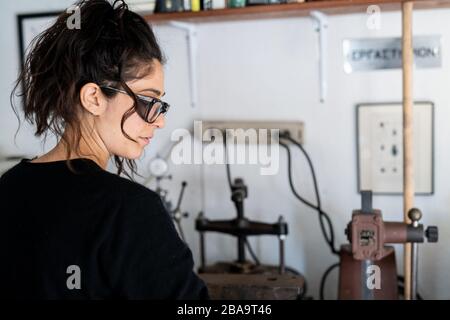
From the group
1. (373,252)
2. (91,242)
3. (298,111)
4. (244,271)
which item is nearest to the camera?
(91,242)

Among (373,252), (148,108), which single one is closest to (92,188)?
(148,108)

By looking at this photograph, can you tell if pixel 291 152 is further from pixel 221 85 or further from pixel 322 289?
pixel 322 289

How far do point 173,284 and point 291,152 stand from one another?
1.22m

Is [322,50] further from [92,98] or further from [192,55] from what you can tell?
[92,98]

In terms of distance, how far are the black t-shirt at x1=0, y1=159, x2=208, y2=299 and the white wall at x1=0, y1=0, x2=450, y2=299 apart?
3.88 feet

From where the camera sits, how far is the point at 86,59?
2.99 ft

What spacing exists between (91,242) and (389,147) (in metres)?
1.31

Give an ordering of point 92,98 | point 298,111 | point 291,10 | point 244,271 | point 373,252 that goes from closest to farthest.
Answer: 1. point 92,98
2. point 373,252
3. point 291,10
4. point 244,271
5. point 298,111

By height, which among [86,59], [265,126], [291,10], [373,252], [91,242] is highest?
[291,10]

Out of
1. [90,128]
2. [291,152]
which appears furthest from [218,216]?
[90,128]

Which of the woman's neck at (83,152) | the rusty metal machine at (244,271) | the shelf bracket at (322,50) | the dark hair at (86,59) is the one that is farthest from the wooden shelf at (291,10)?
the woman's neck at (83,152)

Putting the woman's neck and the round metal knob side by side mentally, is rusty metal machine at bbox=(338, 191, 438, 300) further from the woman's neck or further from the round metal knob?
the woman's neck

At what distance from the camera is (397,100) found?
1.88 metres

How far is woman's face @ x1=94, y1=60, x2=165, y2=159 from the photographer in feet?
3.05
